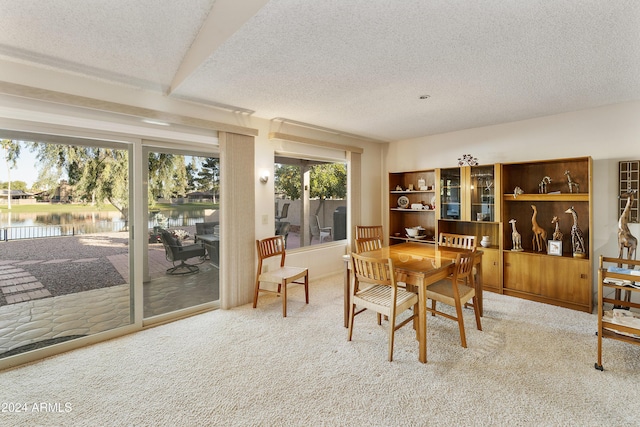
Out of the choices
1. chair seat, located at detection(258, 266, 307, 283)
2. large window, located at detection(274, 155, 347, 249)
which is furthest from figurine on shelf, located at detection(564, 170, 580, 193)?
chair seat, located at detection(258, 266, 307, 283)

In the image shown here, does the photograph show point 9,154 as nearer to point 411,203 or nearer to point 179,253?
point 179,253

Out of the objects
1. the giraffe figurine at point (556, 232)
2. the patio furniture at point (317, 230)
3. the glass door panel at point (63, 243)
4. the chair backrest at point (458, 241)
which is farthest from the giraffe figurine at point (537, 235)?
the glass door panel at point (63, 243)

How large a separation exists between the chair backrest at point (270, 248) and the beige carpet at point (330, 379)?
3.00ft

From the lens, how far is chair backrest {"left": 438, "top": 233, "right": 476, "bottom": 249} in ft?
11.6

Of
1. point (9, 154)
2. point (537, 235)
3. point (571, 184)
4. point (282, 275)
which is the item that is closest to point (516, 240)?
point (537, 235)

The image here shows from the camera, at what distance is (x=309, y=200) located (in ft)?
16.4

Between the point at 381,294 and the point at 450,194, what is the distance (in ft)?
8.80

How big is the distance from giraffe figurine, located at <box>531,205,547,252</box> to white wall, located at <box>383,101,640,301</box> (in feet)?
1.65

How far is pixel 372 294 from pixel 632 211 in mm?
3338

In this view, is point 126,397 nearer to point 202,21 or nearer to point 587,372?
point 202,21

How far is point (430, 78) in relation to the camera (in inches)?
107

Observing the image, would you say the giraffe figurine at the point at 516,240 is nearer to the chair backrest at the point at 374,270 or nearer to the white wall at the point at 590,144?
the white wall at the point at 590,144

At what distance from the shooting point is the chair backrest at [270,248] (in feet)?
12.5

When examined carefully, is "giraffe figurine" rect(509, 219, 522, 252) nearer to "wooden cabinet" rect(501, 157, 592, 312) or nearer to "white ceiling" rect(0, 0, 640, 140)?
"wooden cabinet" rect(501, 157, 592, 312)
